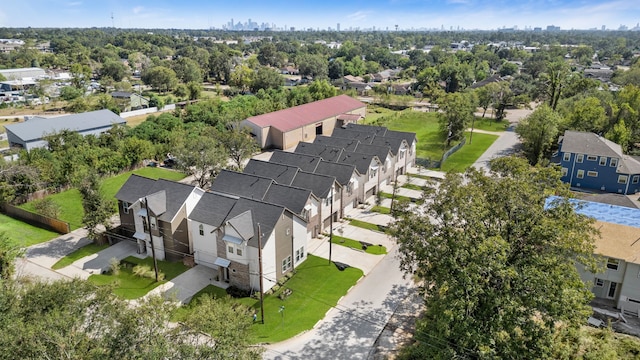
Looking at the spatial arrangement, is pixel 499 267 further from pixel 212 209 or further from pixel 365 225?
pixel 365 225

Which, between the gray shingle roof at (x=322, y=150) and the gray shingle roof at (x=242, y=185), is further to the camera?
the gray shingle roof at (x=322, y=150)

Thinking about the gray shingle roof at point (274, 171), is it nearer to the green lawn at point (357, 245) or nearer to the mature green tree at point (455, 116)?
the green lawn at point (357, 245)

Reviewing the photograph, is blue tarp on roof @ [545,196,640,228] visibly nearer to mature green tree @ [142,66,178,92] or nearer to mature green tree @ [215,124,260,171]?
mature green tree @ [215,124,260,171]

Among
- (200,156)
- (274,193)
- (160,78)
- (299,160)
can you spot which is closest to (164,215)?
(274,193)

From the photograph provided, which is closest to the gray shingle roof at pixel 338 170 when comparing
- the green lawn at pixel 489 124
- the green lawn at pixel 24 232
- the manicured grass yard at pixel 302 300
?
the manicured grass yard at pixel 302 300

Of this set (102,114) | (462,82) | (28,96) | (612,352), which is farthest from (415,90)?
(612,352)

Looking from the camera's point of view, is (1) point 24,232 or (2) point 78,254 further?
(1) point 24,232

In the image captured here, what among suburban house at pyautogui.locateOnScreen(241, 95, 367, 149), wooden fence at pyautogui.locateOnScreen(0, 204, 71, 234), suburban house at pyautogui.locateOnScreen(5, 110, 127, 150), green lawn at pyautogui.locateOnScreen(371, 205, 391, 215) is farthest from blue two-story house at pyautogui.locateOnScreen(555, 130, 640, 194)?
suburban house at pyautogui.locateOnScreen(5, 110, 127, 150)
